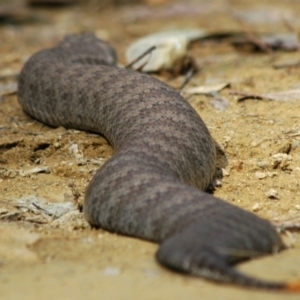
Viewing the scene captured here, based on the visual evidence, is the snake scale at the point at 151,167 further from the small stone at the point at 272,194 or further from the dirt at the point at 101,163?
the small stone at the point at 272,194

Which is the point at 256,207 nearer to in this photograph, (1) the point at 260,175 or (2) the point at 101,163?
(1) the point at 260,175

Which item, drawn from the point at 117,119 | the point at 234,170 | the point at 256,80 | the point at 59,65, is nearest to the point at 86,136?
the point at 117,119

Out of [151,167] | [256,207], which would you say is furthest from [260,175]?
[151,167]

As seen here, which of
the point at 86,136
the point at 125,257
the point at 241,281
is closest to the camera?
the point at 241,281

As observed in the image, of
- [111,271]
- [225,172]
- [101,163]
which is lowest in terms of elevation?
[101,163]

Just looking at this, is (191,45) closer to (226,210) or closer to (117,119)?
(117,119)
